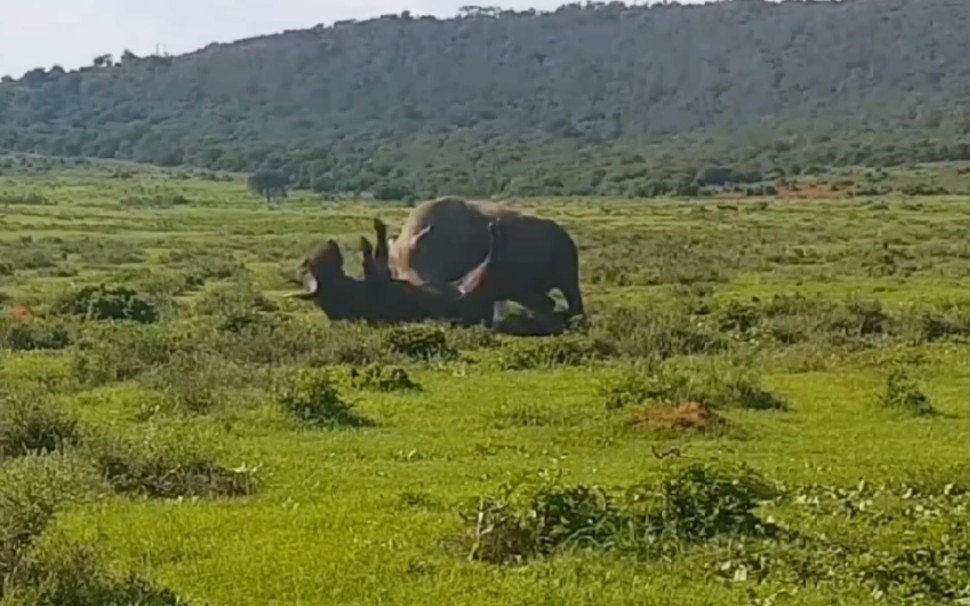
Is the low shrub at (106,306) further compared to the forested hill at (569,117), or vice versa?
the forested hill at (569,117)

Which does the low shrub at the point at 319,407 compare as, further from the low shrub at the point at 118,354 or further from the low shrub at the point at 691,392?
the low shrub at the point at 118,354

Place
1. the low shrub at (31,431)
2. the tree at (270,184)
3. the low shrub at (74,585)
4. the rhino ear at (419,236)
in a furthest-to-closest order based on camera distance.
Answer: the tree at (270,184)
the rhino ear at (419,236)
the low shrub at (31,431)
the low shrub at (74,585)

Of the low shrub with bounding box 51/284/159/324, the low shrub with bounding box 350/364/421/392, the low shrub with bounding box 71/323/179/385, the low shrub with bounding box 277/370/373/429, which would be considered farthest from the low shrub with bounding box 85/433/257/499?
the low shrub with bounding box 51/284/159/324

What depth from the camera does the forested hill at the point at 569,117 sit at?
4611 inches

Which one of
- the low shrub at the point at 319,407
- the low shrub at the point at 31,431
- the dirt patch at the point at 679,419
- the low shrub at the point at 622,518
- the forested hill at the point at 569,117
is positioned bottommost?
the forested hill at the point at 569,117

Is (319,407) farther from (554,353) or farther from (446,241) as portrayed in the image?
(446,241)

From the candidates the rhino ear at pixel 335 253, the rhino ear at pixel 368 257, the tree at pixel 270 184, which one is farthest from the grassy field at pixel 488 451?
the tree at pixel 270 184

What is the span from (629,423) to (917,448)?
2663 millimetres

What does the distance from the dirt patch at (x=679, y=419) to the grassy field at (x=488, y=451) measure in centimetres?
5

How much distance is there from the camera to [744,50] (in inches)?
7707

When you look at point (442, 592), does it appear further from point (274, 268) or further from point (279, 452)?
point (274, 268)

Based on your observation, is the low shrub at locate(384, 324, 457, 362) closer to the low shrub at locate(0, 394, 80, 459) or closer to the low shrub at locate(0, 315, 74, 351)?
the low shrub at locate(0, 315, 74, 351)

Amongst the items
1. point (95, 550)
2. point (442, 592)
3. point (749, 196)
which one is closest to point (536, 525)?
point (442, 592)

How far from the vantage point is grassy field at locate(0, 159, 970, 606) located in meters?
11.0
